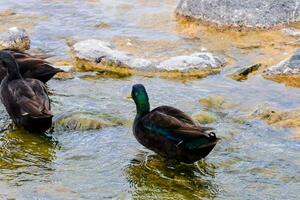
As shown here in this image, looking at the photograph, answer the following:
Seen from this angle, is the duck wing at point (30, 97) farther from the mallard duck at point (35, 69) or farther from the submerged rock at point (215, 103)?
the submerged rock at point (215, 103)

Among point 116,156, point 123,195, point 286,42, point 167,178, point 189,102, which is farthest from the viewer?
point 286,42

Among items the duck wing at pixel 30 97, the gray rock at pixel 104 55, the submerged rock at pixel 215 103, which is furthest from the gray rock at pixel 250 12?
the duck wing at pixel 30 97

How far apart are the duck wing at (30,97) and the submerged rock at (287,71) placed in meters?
3.56

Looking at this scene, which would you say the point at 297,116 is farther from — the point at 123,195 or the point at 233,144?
the point at 123,195

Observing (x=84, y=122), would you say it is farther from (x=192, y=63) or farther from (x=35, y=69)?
(x=192, y=63)

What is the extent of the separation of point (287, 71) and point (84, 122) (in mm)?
3368

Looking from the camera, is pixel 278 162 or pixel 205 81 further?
pixel 205 81

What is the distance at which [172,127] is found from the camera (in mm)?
7012

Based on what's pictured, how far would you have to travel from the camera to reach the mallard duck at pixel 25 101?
776 cm

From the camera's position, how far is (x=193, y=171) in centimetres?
713

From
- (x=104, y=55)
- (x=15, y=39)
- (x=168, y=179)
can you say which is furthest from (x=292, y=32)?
(x=168, y=179)

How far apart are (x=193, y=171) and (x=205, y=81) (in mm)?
3005

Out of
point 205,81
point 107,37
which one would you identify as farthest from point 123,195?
point 107,37

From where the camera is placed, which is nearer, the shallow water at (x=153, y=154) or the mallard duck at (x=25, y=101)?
the shallow water at (x=153, y=154)
